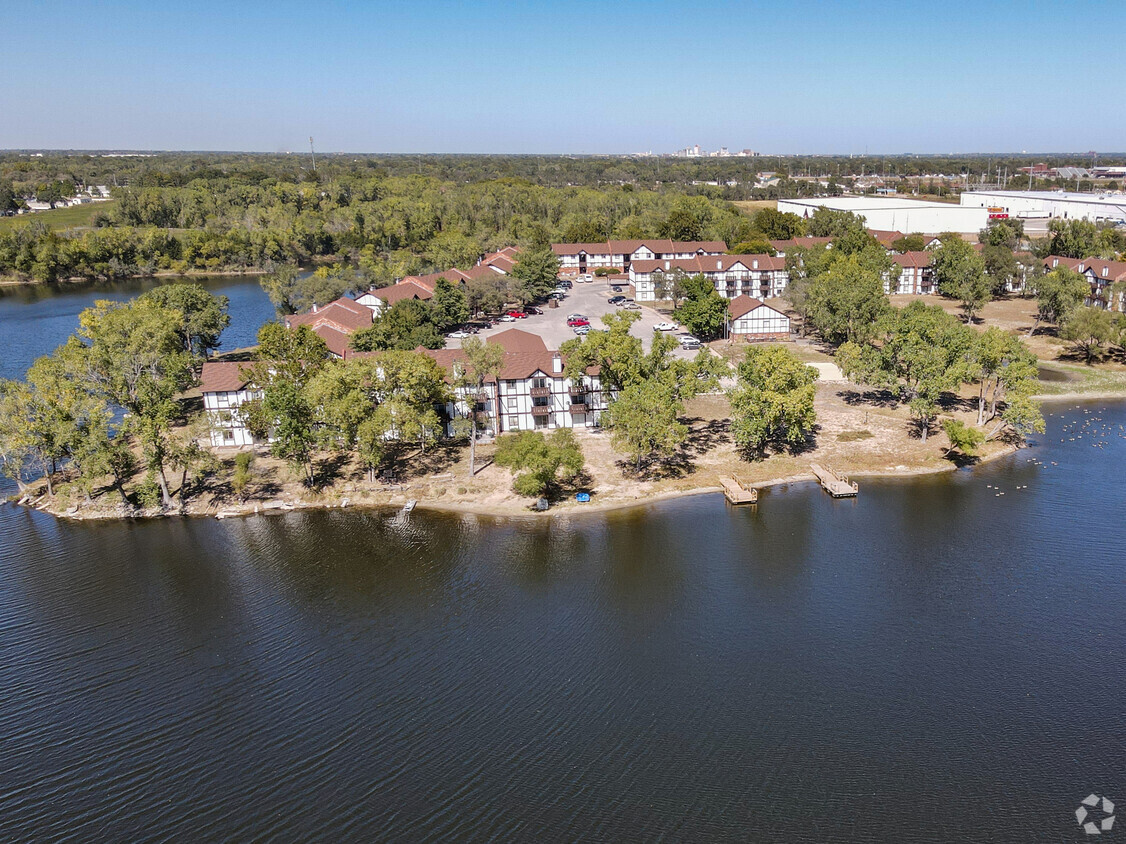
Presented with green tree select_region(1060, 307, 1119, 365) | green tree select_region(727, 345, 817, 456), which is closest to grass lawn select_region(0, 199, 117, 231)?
green tree select_region(727, 345, 817, 456)

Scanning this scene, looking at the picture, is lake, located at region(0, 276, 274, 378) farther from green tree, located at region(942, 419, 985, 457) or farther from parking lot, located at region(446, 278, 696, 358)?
green tree, located at region(942, 419, 985, 457)

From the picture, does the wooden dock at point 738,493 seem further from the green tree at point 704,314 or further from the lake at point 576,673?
the green tree at point 704,314

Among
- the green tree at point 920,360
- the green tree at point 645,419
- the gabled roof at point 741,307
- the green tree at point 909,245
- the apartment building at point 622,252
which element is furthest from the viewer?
the apartment building at point 622,252

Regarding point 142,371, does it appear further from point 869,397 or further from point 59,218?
point 59,218

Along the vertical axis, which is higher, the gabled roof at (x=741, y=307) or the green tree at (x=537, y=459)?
the gabled roof at (x=741, y=307)

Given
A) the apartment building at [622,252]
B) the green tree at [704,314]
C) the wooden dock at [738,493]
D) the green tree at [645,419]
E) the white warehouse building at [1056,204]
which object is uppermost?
the white warehouse building at [1056,204]

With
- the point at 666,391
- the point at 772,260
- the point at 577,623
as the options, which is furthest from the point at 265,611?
the point at 772,260

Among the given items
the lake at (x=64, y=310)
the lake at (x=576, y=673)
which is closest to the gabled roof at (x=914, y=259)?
the lake at (x=576, y=673)
